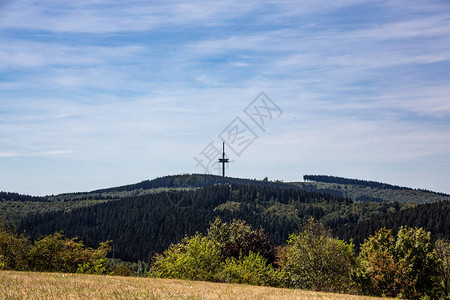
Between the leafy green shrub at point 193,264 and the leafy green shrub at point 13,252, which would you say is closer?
the leafy green shrub at point 13,252

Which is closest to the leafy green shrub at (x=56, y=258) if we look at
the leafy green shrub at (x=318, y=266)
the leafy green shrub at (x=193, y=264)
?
the leafy green shrub at (x=193, y=264)

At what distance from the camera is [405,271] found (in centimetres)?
5641

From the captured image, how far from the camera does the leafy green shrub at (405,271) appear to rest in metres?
55.3

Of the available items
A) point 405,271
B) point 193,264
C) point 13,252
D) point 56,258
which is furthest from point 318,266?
point 13,252

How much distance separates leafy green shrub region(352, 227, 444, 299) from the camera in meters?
A: 55.3

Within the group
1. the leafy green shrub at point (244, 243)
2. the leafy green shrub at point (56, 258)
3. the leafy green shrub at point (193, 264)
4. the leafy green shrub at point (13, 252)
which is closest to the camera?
the leafy green shrub at point (13, 252)

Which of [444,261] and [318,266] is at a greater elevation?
[318,266]

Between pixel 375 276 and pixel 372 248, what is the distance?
18.6 metres

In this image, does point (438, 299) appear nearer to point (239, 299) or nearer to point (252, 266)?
point (252, 266)

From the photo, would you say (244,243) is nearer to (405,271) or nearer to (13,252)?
(405,271)

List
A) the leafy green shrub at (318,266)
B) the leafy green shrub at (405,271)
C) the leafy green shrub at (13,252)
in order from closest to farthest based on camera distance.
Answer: the leafy green shrub at (318,266) < the leafy green shrub at (13,252) < the leafy green shrub at (405,271)

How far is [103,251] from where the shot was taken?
237ft

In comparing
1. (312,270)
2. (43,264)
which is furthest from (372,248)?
(43,264)

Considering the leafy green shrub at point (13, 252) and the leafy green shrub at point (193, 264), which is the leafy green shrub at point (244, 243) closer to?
the leafy green shrub at point (193, 264)
